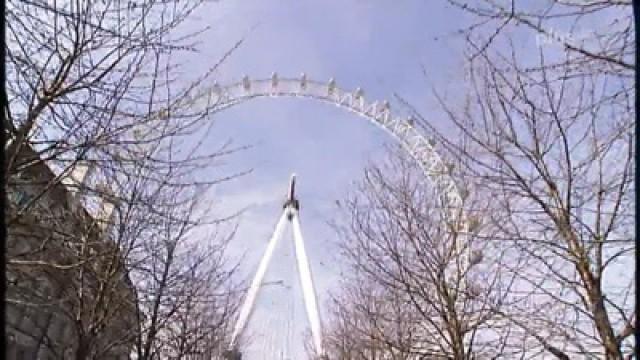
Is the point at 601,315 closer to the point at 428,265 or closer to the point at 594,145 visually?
the point at 594,145

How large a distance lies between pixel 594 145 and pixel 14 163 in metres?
4.83

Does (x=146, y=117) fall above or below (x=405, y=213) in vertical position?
below

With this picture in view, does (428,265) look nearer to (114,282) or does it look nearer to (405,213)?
(405,213)

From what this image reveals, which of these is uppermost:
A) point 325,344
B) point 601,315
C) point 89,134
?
point 325,344

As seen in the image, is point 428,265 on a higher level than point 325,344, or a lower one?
lower

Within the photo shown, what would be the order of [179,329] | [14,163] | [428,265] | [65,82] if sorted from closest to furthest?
[14,163] < [65,82] < [428,265] < [179,329]

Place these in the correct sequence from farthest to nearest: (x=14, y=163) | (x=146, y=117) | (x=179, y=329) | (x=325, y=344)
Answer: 1. (x=325, y=344)
2. (x=179, y=329)
3. (x=146, y=117)
4. (x=14, y=163)

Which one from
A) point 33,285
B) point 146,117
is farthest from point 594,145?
point 33,285

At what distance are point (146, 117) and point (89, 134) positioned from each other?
460 millimetres

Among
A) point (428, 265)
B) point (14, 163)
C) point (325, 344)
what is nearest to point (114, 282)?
point (428, 265)

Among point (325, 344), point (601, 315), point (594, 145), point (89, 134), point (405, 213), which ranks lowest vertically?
point (601, 315)

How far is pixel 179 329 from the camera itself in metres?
13.5

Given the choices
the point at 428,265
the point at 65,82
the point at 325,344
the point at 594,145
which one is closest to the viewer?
the point at 65,82

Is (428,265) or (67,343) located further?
(67,343)
